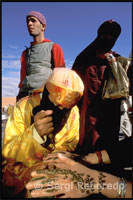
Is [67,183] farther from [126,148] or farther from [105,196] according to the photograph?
[126,148]

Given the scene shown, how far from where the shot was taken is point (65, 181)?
0.87 metres

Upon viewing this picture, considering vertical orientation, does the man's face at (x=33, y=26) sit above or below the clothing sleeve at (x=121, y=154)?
above

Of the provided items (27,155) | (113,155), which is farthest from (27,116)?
(113,155)

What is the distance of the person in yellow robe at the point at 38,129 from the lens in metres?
0.87

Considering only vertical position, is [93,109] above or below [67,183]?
above

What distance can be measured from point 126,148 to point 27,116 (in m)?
0.74

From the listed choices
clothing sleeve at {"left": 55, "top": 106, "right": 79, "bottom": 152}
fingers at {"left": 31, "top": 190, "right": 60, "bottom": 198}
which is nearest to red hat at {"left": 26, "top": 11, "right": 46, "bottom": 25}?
clothing sleeve at {"left": 55, "top": 106, "right": 79, "bottom": 152}

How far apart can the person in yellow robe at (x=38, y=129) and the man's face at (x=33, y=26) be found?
0.56 metres

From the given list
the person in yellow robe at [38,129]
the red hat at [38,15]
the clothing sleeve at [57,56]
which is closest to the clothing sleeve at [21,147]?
the person in yellow robe at [38,129]

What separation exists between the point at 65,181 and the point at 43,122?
0.35 metres

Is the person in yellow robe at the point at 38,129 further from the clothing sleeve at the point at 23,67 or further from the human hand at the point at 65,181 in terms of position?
the clothing sleeve at the point at 23,67

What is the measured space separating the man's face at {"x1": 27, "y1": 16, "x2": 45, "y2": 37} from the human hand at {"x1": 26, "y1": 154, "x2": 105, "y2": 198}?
98 cm

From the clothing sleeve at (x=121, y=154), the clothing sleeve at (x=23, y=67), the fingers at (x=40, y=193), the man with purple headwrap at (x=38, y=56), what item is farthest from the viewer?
the clothing sleeve at (x=23, y=67)

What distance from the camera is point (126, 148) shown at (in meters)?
Answer: 1.12
